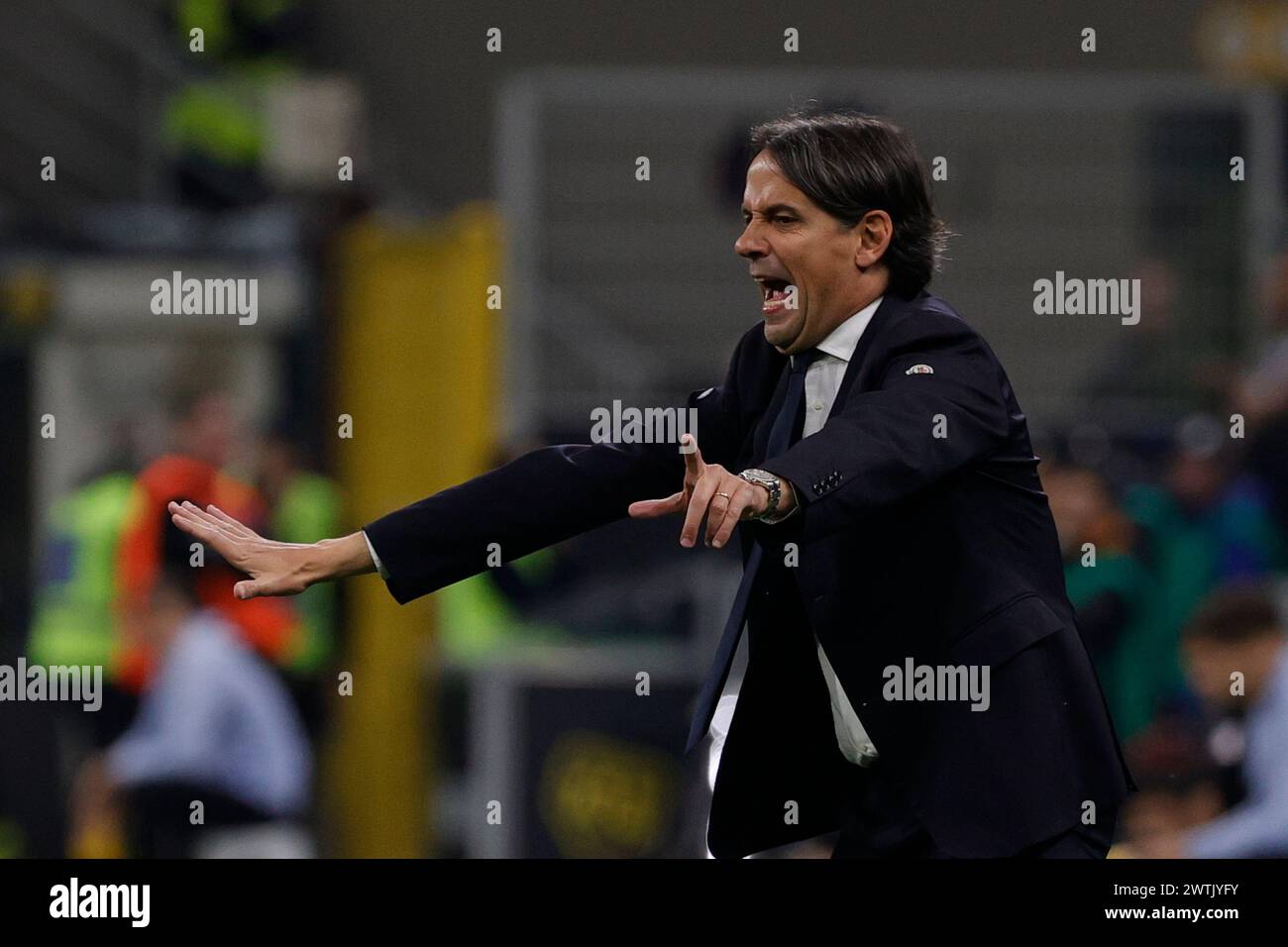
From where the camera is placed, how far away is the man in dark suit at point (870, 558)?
397cm

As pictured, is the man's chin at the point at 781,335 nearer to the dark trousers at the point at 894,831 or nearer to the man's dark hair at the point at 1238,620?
the dark trousers at the point at 894,831

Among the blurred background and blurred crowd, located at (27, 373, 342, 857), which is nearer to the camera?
blurred crowd, located at (27, 373, 342, 857)

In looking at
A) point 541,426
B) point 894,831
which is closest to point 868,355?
point 894,831

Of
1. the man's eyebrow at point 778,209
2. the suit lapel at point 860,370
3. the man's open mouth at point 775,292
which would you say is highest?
the man's eyebrow at point 778,209

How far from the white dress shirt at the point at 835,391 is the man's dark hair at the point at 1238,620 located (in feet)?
12.0

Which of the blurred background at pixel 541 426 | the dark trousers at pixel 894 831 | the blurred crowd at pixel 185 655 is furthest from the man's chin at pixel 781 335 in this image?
the blurred crowd at pixel 185 655

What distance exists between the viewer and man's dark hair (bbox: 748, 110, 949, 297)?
409 centimetres

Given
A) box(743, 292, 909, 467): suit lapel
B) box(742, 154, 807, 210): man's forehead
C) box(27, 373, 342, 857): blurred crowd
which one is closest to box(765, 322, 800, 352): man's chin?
box(743, 292, 909, 467): suit lapel

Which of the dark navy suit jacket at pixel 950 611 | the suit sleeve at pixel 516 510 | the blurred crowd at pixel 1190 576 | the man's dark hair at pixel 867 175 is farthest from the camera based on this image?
the blurred crowd at pixel 1190 576

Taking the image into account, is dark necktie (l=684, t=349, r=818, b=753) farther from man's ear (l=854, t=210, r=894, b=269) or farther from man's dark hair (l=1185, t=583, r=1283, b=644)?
man's dark hair (l=1185, t=583, r=1283, b=644)

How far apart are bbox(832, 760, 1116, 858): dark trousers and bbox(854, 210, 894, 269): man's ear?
0.87 metres

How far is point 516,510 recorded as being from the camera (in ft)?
14.1

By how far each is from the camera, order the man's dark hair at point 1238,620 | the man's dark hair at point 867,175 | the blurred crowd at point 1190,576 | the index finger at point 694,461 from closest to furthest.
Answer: the index finger at point 694,461 → the man's dark hair at point 867,175 → the blurred crowd at point 1190,576 → the man's dark hair at point 1238,620
